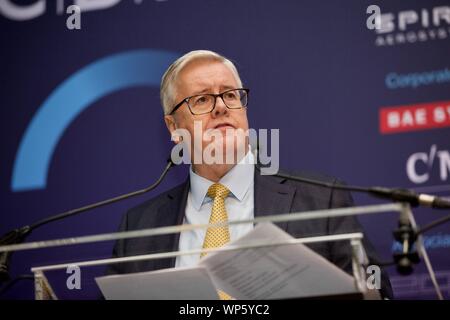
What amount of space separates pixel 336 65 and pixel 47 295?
1.44 m

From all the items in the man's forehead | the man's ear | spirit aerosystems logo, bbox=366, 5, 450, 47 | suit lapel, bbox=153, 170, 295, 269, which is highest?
spirit aerosystems logo, bbox=366, 5, 450, 47

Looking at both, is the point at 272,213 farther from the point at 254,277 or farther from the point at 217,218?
the point at 254,277

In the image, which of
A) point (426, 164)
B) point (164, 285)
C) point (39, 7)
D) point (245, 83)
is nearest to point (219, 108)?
point (245, 83)

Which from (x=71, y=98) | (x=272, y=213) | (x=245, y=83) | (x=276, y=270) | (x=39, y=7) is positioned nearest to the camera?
(x=276, y=270)

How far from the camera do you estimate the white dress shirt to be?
2.41 m

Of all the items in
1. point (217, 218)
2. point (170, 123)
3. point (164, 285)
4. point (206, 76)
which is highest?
point (206, 76)

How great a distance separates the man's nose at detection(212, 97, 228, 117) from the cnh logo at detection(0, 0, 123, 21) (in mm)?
918

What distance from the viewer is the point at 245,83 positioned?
296cm

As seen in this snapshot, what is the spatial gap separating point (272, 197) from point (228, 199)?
16 cm

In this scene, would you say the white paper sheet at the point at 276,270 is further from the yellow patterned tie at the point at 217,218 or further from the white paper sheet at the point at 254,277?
the yellow patterned tie at the point at 217,218

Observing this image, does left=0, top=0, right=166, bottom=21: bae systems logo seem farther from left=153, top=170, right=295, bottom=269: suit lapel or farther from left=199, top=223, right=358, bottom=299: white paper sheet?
left=199, top=223, right=358, bottom=299: white paper sheet

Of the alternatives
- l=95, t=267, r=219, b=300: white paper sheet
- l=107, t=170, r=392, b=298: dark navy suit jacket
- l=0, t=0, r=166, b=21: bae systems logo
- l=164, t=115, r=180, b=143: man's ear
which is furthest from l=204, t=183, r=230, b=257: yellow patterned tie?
l=0, t=0, r=166, b=21: bae systems logo

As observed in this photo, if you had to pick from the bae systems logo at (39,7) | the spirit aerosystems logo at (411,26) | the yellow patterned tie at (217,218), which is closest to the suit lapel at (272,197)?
the yellow patterned tie at (217,218)
